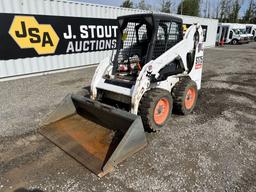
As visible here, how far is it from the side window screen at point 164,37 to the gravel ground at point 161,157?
1.56 metres

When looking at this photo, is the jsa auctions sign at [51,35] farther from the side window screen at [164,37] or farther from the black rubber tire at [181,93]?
the black rubber tire at [181,93]

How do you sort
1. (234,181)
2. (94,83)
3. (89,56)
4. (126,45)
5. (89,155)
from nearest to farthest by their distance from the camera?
1. (234,181)
2. (89,155)
3. (94,83)
4. (126,45)
5. (89,56)

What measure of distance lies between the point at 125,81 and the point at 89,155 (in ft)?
5.24

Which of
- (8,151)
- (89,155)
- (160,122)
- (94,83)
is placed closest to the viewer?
(89,155)

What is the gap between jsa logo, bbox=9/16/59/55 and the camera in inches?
291

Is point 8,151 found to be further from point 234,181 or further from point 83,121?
point 234,181

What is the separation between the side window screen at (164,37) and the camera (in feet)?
13.0

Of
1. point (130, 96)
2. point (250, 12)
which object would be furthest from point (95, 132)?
point (250, 12)

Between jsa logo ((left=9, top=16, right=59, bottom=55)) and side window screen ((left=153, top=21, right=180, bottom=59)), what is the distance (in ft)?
19.3

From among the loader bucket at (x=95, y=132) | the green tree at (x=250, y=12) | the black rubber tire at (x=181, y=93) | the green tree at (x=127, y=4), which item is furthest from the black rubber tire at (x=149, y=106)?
the green tree at (x=250, y=12)

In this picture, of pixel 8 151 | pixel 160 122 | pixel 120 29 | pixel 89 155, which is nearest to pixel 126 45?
pixel 120 29

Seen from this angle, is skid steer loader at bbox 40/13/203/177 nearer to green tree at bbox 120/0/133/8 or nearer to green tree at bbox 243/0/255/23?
green tree at bbox 120/0/133/8

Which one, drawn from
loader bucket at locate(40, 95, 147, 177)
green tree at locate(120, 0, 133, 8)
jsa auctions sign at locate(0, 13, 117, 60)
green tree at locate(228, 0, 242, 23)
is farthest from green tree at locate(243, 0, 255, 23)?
loader bucket at locate(40, 95, 147, 177)

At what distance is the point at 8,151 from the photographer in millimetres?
3342
